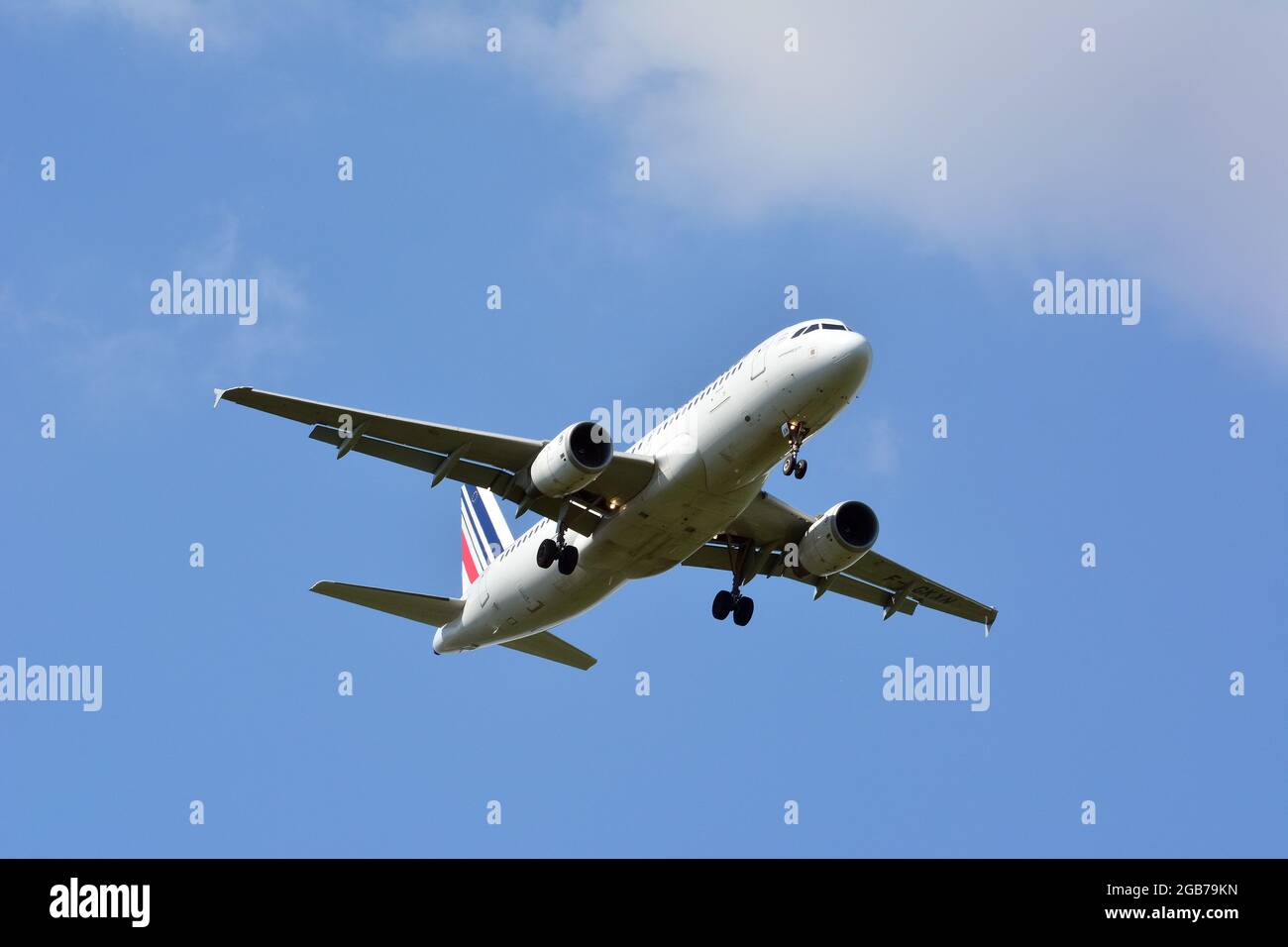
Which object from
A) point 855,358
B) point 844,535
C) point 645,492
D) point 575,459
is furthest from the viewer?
point 844,535

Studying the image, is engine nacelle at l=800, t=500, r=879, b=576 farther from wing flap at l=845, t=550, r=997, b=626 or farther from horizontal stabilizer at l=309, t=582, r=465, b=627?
horizontal stabilizer at l=309, t=582, r=465, b=627

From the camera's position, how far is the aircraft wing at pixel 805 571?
42219 millimetres

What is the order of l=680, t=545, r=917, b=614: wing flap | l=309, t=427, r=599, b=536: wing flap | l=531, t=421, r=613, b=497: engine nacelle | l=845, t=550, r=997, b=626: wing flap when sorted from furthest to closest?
l=845, t=550, r=997, b=626: wing flap < l=680, t=545, r=917, b=614: wing flap < l=309, t=427, r=599, b=536: wing flap < l=531, t=421, r=613, b=497: engine nacelle

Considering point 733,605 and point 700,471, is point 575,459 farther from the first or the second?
point 733,605

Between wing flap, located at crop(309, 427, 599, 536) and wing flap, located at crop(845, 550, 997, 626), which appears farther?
wing flap, located at crop(845, 550, 997, 626)

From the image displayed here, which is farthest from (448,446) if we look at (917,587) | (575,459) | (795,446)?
(917,587)

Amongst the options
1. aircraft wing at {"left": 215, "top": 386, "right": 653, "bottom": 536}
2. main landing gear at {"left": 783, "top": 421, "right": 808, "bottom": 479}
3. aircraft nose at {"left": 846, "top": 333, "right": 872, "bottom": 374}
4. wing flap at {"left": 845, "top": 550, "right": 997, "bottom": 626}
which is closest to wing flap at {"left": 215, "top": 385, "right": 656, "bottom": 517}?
aircraft wing at {"left": 215, "top": 386, "right": 653, "bottom": 536}

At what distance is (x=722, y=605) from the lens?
4234 centimetres

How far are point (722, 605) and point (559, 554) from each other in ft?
17.8

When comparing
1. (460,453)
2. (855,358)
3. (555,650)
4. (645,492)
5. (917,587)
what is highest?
(855,358)

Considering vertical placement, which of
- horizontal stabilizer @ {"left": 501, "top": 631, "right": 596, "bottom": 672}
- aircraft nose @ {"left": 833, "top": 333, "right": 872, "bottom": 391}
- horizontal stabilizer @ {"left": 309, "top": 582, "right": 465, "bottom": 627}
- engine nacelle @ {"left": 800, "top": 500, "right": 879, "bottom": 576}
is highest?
aircraft nose @ {"left": 833, "top": 333, "right": 872, "bottom": 391}

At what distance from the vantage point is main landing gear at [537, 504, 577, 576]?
38.8 meters

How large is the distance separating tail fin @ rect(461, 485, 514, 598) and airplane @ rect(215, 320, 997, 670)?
4.99 ft

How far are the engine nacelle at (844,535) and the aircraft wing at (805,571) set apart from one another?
1173mm
